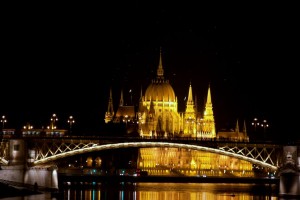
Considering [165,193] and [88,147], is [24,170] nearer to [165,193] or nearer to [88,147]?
[88,147]

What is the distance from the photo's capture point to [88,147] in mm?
110688

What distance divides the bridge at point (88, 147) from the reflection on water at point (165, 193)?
13.1 feet

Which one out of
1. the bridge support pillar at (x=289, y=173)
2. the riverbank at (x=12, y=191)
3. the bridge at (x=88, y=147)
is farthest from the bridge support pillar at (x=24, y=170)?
the bridge support pillar at (x=289, y=173)

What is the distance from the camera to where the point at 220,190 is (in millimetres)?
127562

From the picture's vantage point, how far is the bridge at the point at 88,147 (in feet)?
360

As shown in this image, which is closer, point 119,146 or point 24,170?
point 24,170

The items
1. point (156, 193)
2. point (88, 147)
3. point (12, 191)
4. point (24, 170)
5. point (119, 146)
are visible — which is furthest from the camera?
point (156, 193)

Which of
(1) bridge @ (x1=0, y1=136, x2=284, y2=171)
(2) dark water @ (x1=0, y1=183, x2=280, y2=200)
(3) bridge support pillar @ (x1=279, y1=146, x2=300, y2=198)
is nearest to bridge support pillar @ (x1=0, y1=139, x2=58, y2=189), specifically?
(1) bridge @ (x1=0, y1=136, x2=284, y2=171)

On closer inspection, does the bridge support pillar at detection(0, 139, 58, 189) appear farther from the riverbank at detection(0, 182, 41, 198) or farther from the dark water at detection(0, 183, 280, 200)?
the riverbank at detection(0, 182, 41, 198)

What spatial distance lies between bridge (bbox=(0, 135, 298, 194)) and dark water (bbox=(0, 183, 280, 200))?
12.8 ft

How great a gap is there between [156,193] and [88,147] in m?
11.8

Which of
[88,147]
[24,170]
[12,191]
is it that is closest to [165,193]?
[88,147]

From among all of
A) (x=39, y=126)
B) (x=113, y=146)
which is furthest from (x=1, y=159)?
(x=39, y=126)

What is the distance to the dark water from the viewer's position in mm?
108850
